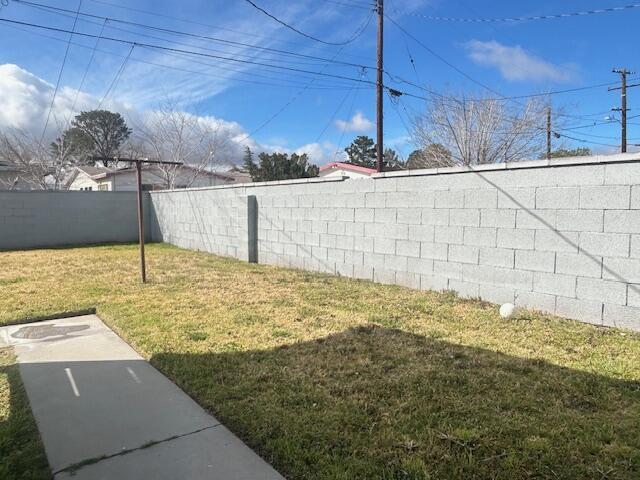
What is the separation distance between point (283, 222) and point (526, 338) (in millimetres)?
5754

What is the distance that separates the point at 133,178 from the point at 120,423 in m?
27.1

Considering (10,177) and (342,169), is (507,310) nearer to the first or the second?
(342,169)

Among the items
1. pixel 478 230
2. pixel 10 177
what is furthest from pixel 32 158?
pixel 478 230

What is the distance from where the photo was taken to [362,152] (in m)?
40.7

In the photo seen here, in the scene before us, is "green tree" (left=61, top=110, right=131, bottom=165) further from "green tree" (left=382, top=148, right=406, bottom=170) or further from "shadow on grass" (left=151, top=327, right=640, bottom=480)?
"shadow on grass" (left=151, top=327, right=640, bottom=480)

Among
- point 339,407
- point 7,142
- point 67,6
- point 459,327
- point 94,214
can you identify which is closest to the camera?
point 339,407

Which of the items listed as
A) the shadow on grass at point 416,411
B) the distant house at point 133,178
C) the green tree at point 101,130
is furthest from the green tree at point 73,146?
the shadow on grass at point 416,411

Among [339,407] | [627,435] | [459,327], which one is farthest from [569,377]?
[339,407]

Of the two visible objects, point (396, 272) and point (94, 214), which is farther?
point (94, 214)

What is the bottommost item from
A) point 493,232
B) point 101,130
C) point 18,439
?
point 18,439

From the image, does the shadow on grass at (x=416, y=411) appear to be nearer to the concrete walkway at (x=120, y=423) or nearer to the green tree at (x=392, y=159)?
the concrete walkway at (x=120, y=423)

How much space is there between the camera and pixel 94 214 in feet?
49.2

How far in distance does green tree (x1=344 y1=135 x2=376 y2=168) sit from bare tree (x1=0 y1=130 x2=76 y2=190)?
23028 mm

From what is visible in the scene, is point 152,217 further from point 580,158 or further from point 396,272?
point 580,158
